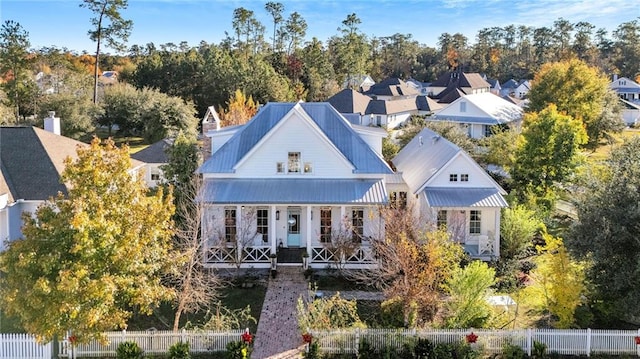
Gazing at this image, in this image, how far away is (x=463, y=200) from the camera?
25109 millimetres

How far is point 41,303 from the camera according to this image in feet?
45.0

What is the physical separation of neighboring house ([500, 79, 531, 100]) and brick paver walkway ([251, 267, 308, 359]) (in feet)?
308

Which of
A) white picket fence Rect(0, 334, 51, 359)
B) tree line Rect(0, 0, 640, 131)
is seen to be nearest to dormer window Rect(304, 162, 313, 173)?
white picket fence Rect(0, 334, 51, 359)

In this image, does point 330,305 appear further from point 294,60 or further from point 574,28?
point 574,28

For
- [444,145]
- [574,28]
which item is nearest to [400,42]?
[574,28]

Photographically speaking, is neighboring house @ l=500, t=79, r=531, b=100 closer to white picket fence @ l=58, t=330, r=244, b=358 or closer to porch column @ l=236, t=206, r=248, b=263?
porch column @ l=236, t=206, r=248, b=263

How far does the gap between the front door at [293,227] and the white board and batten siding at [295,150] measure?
5.85 feet

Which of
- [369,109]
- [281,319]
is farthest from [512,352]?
[369,109]

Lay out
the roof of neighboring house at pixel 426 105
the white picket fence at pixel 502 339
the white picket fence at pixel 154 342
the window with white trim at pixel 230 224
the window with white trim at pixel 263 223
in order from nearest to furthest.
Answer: the white picket fence at pixel 154 342 < the white picket fence at pixel 502 339 < the window with white trim at pixel 230 224 < the window with white trim at pixel 263 223 < the roof of neighboring house at pixel 426 105

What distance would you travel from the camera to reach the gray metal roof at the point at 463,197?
24.7 metres

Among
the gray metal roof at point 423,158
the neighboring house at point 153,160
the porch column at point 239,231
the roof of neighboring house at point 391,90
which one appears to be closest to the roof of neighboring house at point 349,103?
the roof of neighboring house at point 391,90

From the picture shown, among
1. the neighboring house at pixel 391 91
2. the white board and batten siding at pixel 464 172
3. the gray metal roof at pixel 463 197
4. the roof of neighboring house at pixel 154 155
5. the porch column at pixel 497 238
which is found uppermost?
the neighboring house at pixel 391 91

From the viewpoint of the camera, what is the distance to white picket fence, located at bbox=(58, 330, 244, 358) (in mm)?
16094

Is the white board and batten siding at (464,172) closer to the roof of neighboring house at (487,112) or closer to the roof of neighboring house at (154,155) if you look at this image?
the roof of neighboring house at (154,155)
